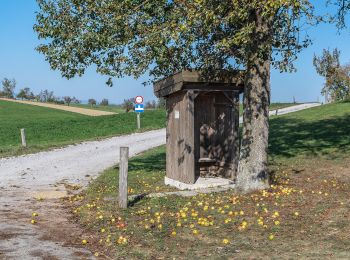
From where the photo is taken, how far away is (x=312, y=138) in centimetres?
2066

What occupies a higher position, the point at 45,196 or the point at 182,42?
the point at 182,42

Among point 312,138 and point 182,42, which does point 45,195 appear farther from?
point 312,138

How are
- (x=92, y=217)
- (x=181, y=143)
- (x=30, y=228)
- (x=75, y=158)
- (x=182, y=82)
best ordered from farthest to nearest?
1. (x=75, y=158)
2. (x=181, y=143)
3. (x=182, y=82)
4. (x=92, y=217)
5. (x=30, y=228)

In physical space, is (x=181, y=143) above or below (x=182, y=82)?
below

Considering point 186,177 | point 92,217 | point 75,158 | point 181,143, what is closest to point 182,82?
point 181,143

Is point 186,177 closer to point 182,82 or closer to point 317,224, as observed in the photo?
point 182,82

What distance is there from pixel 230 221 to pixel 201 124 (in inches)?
218

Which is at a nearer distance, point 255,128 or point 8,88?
point 255,128

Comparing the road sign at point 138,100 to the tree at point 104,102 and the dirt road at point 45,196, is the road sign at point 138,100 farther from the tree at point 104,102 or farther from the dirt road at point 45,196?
the tree at point 104,102

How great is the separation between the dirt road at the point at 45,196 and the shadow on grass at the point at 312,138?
23.0ft

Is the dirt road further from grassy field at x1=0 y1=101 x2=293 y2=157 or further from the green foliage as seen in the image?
grassy field at x1=0 y1=101 x2=293 y2=157

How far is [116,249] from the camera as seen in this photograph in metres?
7.06

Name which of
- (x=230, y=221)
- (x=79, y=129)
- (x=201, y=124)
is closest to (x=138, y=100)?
(x=79, y=129)

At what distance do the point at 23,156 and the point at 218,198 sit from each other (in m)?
14.7
